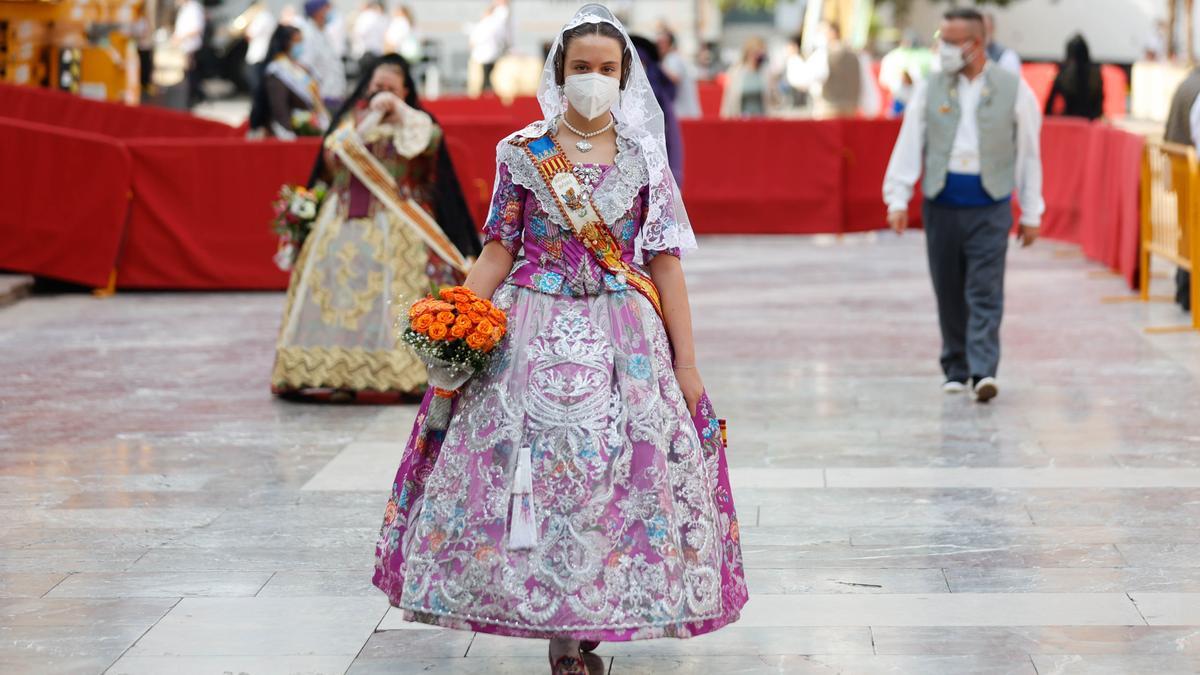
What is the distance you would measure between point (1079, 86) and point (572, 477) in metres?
15.3

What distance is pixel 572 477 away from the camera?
15.1 feet

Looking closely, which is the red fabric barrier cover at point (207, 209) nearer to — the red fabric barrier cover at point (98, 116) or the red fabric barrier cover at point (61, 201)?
the red fabric barrier cover at point (61, 201)

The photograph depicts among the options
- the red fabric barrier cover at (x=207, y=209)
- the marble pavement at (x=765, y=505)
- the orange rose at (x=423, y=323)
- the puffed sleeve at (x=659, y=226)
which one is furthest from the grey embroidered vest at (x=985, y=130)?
the red fabric barrier cover at (x=207, y=209)

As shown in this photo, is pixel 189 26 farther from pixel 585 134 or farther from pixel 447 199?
pixel 585 134

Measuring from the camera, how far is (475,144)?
16047mm

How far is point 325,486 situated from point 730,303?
5867 millimetres

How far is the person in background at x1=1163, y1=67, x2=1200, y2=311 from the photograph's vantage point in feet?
38.9

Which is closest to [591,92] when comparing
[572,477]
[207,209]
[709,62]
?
[572,477]

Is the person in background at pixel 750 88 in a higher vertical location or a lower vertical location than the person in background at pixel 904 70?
lower

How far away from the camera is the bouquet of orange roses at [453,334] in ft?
15.1

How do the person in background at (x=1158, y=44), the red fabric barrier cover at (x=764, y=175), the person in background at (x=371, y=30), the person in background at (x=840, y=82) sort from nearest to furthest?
the red fabric barrier cover at (x=764, y=175) → the person in background at (x=840, y=82) → the person in background at (x=371, y=30) → the person in background at (x=1158, y=44)

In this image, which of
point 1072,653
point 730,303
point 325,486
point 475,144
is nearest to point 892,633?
point 1072,653

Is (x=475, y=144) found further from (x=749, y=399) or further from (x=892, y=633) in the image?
(x=892, y=633)

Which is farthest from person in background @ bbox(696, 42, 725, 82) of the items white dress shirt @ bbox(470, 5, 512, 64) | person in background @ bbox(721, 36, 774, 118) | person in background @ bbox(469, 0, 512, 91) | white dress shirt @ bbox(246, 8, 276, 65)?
white dress shirt @ bbox(246, 8, 276, 65)
